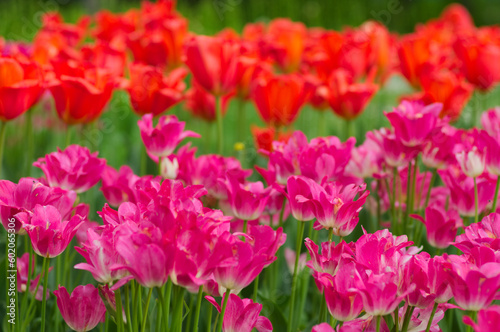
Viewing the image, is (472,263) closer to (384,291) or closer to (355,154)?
(384,291)

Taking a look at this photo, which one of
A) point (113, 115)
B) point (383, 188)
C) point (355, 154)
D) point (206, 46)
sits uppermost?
point (206, 46)

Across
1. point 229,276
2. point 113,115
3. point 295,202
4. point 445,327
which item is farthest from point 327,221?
point 113,115

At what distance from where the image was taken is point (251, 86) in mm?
2246

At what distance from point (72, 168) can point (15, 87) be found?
364mm

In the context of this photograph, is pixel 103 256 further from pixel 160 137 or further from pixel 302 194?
pixel 160 137

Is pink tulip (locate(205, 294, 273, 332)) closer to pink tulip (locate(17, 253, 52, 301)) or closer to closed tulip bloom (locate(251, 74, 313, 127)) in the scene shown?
pink tulip (locate(17, 253, 52, 301))

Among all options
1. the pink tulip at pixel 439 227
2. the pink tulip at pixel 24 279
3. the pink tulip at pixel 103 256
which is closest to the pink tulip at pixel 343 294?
the pink tulip at pixel 103 256

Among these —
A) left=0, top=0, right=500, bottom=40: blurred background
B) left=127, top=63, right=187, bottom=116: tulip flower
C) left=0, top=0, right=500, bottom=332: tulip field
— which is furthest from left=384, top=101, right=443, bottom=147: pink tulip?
left=0, top=0, right=500, bottom=40: blurred background

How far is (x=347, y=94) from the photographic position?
6.64 ft

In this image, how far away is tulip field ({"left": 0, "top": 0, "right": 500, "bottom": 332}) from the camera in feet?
2.85

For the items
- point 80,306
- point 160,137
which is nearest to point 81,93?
point 160,137

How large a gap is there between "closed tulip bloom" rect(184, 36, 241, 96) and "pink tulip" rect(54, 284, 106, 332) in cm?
96

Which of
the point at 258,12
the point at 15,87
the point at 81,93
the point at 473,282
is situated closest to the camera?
the point at 473,282

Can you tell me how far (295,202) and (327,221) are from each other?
9 cm
